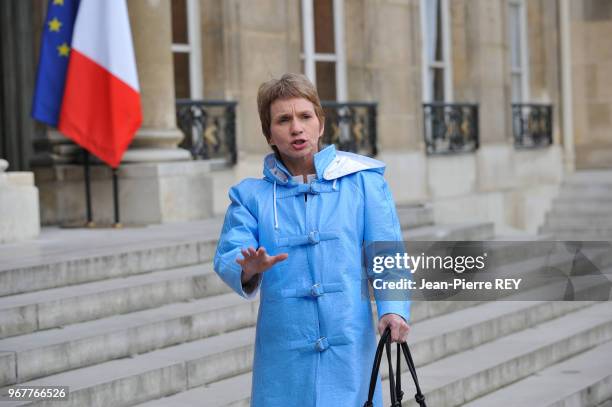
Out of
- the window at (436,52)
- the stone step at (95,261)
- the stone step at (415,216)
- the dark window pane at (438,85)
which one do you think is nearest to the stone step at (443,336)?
the stone step at (95,261)

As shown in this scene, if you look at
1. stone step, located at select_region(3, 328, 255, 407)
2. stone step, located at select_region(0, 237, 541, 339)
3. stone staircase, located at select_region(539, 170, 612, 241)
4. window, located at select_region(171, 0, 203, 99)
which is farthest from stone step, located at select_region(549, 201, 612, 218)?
stone step, located at select_region(3, 328, 255, 407)

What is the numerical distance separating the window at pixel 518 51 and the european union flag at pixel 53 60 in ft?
29.3

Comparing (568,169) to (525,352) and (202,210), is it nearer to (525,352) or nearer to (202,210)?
(202,210)

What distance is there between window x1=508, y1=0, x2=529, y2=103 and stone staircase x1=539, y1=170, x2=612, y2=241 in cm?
144

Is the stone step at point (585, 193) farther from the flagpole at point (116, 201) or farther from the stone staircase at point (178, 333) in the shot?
the flagpole at point (116, 201)

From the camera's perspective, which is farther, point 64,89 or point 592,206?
point 592,206

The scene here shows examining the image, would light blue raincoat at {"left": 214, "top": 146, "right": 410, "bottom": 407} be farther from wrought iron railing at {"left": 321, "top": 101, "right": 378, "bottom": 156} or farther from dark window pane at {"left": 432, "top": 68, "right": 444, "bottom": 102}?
dark window pane at {"left": 432, "top": 68, "right": 444, "bottom": 102}

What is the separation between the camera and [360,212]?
3.72m

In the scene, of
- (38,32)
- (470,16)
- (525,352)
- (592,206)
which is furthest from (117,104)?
(592,206)

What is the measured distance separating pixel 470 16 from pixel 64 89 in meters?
7.36

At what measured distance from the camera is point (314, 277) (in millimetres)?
3648

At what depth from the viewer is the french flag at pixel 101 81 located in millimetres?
9297

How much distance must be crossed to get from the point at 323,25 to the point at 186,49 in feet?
7.49

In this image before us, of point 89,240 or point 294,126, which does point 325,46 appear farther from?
point 294,126
